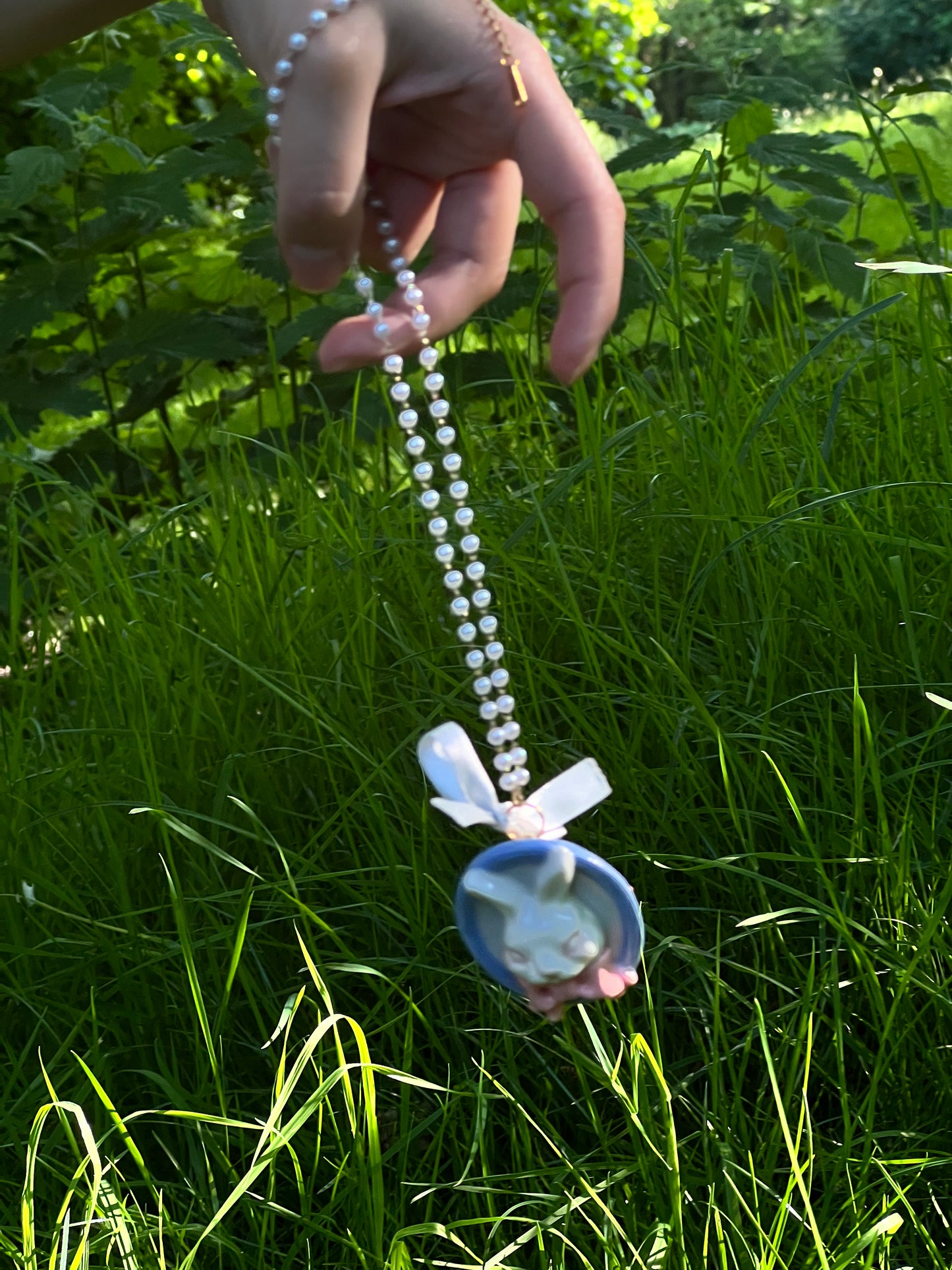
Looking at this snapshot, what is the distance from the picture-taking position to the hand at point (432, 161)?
792mm

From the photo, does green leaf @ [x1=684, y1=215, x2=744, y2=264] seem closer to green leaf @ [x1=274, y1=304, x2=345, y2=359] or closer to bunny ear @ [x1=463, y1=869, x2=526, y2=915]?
green leaf @ [x1=274, y1=304, x2=345, y2=359]

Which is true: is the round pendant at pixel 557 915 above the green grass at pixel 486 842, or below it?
above

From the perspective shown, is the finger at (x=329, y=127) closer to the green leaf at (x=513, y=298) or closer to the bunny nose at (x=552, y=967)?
the bunny nose at (x=552, y=967)

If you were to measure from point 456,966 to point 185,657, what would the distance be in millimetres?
544

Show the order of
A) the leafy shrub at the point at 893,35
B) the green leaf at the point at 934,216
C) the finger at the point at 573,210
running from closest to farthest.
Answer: the finger at the point at 573,210 → the green leaf at the point at 934,216 → the leafy shrub at the point at 893,35

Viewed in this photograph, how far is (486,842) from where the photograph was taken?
1225 millimetres

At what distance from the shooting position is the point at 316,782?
138 centimetres

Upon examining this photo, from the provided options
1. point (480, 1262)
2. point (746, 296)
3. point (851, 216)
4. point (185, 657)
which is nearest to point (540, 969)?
point (480, 1262)

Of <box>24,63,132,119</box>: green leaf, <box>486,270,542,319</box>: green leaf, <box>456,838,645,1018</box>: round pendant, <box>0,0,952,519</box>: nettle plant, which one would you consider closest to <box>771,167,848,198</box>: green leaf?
<box>0,0,952,519</box>: nettle plant

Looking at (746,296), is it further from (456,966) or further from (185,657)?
(456,966)

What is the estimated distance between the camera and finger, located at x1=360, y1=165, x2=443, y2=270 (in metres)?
1.00

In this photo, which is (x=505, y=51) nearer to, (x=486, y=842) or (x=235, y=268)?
(x=486, y=842)

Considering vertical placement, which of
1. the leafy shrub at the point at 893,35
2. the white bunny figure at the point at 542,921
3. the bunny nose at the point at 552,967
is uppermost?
the white bunny figure at the point at 542,921

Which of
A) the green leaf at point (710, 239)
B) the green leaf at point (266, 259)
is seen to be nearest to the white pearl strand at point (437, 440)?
the green leaf at point (710, 239)
